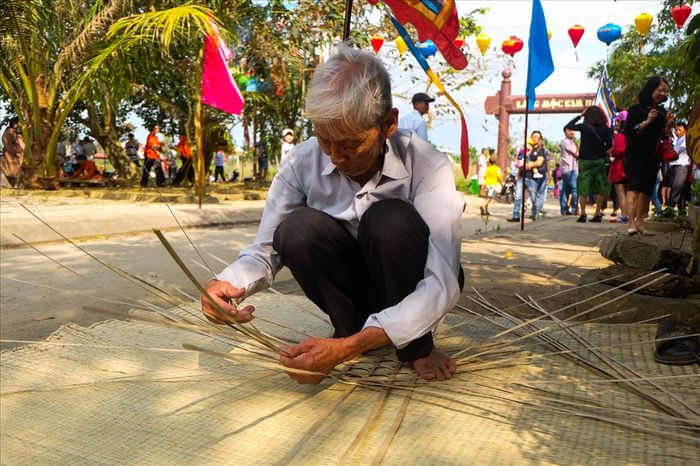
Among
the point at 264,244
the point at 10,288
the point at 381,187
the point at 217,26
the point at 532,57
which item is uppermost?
the point at 217,26

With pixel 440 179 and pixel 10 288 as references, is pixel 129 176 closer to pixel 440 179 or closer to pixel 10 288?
pixel 10 288

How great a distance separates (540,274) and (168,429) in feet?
7.75

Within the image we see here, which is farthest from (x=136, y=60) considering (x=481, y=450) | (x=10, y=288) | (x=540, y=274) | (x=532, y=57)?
(x=481, y=450)

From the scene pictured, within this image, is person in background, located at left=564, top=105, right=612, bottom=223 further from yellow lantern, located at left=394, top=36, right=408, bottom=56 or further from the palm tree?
yellow lantern, located at left=394, top=36, right=408, bottom=56

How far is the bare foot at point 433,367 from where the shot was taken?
1541 millimetres

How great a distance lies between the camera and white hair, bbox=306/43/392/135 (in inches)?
54.1

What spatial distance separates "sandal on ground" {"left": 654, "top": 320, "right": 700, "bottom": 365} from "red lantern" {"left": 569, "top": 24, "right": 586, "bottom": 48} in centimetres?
928

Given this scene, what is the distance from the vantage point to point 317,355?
1.27 metres

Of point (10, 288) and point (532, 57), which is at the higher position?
point (532, 57)

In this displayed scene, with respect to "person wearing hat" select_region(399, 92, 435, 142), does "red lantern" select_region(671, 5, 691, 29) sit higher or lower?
higher

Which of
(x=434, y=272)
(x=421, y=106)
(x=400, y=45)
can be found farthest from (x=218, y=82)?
(x=434, y=272)

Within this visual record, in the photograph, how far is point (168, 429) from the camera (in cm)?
136

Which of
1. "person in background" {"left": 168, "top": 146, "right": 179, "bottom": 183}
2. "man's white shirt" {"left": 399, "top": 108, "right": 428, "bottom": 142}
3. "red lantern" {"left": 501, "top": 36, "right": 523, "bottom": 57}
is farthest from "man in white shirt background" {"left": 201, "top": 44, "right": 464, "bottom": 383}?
"person in background" {"left": 168, "top": 146, "right": 179, "bottom": 183}

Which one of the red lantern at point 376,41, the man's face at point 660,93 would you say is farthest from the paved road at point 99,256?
the red lantern at point 376,41
